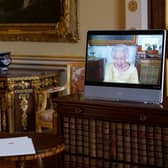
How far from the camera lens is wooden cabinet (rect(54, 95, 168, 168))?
2.64 m

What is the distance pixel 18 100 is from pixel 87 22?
3.12 ft

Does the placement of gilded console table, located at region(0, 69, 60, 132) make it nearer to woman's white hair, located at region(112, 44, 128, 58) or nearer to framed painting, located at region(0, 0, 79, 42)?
framed painting, located at region(0, 0, 79, 42)

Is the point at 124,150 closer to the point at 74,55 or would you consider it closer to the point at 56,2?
the point at 74,55

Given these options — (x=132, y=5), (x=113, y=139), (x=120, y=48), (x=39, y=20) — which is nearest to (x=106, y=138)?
(x=113, y=139)

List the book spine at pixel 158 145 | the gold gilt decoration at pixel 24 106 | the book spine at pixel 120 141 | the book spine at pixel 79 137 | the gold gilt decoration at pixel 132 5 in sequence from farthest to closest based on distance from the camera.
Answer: the gold gilt decoration at pixel 24 106 < the gold gilt decoration at pixel 132 5 < the book spine at pixel 79 137 < the book spine at pixel 120 141 < the book spine at pixel 158 145

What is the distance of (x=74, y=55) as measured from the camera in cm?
430

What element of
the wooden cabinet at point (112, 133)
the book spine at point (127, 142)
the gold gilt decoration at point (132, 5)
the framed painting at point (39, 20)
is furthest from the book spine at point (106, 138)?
the framed painting at point (39, 20)

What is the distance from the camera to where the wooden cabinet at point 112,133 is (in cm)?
264

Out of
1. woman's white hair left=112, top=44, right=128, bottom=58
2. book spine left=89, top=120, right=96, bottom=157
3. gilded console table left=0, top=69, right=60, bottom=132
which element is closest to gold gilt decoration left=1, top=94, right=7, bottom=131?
gilded console table left=0, top=69, right=60, bottom=132

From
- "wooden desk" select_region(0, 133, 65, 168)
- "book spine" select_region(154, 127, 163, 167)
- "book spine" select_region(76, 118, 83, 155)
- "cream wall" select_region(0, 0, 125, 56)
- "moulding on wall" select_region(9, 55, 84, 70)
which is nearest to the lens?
"wooden desk" select_region(0, 133, 65, 168)

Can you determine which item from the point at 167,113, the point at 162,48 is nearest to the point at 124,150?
the point at 167,113

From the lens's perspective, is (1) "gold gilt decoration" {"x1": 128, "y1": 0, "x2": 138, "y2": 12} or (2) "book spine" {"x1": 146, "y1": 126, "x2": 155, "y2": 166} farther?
(1) "gold gilt decoration" {"x1": 128, "y1": 0, "x2": 138, "y2": 12}

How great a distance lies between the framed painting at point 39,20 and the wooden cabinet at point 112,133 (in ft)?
4.46

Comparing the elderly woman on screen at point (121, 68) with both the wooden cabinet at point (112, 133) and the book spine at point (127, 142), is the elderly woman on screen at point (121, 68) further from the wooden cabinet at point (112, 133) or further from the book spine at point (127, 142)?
the book spine at point (127, 142)
